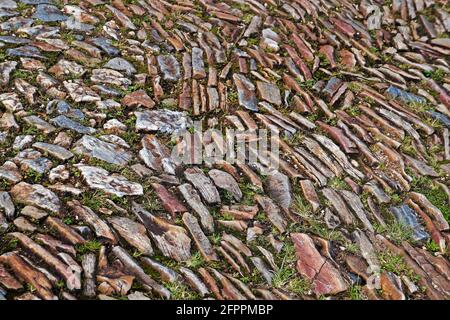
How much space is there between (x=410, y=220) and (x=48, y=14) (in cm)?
558

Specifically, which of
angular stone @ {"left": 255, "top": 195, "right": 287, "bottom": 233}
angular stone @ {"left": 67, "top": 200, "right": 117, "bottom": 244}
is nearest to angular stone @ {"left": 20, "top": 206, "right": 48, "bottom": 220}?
angular stone @ {"left": 67, "top": 200, "right": 117, "bottom": 244}

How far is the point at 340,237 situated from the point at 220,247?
120 cm

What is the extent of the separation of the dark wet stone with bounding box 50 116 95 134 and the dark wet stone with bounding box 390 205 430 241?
3.41m

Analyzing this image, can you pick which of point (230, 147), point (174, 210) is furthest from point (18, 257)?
point (230, 147)

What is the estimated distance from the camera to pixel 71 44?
23.5ft

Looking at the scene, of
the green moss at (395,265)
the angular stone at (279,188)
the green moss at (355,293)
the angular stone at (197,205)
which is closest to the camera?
the green moss at (355,293)

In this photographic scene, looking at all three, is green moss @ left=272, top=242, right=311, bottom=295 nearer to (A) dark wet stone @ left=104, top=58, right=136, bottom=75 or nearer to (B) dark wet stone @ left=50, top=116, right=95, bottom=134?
(B) dark wet stone @ left=50, top=116, right=95, bottom=134

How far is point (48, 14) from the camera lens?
7.63 meters


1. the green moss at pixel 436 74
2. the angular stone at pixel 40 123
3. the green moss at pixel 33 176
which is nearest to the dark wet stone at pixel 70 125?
the angular stone at pixel 40 123

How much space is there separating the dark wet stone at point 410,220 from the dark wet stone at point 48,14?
5183 millimetres

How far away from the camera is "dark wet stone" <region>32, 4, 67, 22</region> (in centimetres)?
755

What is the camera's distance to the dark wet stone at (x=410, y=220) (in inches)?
213

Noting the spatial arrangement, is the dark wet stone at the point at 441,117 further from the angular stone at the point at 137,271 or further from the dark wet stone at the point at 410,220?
the angular stone at the point at 137,271

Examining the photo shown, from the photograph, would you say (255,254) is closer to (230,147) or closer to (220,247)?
(220,247)
